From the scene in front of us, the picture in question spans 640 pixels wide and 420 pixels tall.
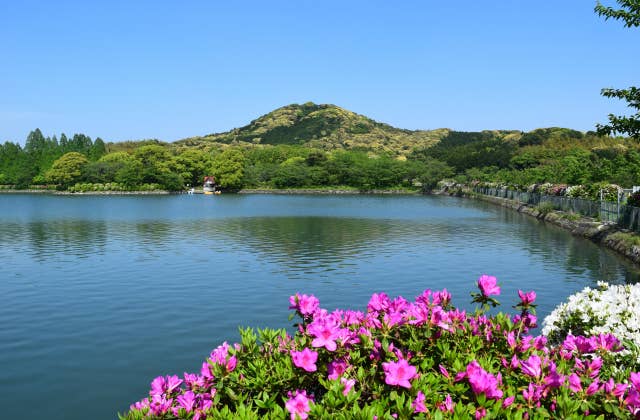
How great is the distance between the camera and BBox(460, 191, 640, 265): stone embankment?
3133 cm

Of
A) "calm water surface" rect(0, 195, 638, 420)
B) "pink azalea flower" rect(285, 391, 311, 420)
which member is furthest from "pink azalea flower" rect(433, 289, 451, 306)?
"calm water surface" rect(0, 195, 638, 420)

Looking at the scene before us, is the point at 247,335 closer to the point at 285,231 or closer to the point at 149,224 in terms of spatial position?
the point at 285,231

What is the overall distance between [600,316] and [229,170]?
515ft

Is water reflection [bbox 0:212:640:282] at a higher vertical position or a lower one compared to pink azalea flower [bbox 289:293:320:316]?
lower

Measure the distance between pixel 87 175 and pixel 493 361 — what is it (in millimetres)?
171174

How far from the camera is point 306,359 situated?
209 inches

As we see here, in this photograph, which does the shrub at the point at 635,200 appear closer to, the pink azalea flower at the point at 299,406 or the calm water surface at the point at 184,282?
the calm water surface at the point at 184,282

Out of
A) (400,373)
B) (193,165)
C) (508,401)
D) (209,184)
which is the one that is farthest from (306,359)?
(193,165)

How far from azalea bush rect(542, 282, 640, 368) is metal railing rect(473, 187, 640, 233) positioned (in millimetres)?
→ 28013

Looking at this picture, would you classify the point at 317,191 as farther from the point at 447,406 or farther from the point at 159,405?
the point at 447,406

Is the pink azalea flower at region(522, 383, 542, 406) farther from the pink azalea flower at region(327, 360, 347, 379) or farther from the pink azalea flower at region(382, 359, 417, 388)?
the pink azalea flower at region(327, 360, 347, 379)

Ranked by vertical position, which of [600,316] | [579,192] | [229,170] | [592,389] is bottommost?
[600,316]

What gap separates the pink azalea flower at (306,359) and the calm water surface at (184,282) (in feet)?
26.1

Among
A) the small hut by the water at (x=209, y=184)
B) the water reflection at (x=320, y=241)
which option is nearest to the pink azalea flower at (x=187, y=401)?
the water reflection at (x=320, y=241)
